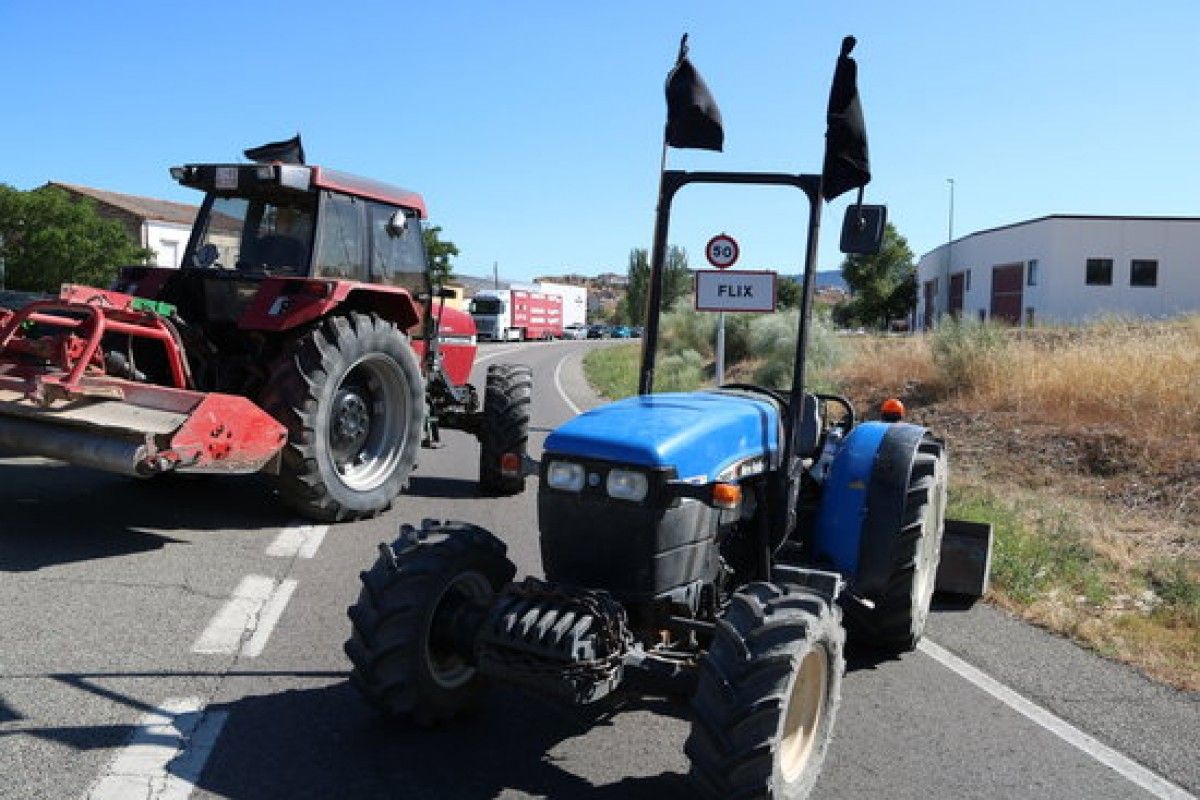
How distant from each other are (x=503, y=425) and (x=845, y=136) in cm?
516

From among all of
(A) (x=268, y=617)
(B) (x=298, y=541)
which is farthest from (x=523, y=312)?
(A) (x=268, y=617)

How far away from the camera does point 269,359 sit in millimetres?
7816

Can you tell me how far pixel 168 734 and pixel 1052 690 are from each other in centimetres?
399

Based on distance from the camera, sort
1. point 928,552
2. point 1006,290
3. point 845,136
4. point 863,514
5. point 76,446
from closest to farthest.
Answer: point 845,136
point 863,514
point 928,552
point 76,446
point 1006,290

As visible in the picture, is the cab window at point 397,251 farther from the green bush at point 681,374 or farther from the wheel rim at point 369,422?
the green bush at point 681,374

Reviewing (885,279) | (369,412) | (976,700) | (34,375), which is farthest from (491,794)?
(885,279)

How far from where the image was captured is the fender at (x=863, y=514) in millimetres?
4926

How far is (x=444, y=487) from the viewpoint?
973 centimetres

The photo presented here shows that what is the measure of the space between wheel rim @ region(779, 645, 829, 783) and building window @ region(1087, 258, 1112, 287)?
4802cm

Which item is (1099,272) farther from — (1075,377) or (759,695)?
(759,695)

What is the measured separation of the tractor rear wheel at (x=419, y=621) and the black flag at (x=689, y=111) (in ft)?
6.51

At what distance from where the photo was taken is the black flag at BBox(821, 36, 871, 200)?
168 inches

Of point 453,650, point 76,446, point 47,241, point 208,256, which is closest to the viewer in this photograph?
point 453,650

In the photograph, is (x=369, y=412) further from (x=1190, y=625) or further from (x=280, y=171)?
(x=1190, y=625)
